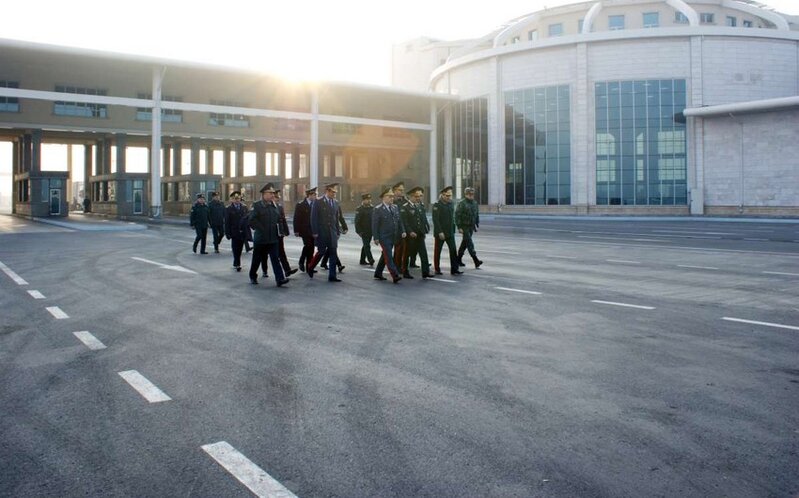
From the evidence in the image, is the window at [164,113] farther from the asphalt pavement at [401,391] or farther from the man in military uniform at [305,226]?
the asphalt pavement at [401,391]

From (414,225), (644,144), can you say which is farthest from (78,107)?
(414,225)

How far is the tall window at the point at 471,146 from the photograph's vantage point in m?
57.1

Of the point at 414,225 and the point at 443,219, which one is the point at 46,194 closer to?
the point at 443,219

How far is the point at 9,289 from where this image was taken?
35.9 feet

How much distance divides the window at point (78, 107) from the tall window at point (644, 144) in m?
37.7

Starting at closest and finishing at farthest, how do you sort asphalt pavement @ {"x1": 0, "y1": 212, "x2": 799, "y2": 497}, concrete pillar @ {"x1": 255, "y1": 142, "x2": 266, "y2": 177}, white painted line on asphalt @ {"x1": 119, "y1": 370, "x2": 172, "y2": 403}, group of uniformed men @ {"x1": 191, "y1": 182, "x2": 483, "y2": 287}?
asphalt pavement @ {"x1": 0, "y1": 212, "x2": 799, "y2": 497}, white painted line on asphalt @ {"x1": 119, "y1": 370, "x2": 172, "y2": 403}, group of uniformed men @ {"x1": 191, "y1": 182, "x2": 483, "y2": 287}, concrete pillar @ {"x1": 255, "y1": 142, "x2": 266, "y2": 177}

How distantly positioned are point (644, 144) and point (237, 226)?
135 ft

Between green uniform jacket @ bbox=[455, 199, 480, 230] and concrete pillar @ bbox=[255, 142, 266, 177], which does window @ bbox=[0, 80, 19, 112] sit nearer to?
concrete pillar @ bbox=[255, 142, 266, 177]

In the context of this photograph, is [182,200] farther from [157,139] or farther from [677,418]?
[677,418]

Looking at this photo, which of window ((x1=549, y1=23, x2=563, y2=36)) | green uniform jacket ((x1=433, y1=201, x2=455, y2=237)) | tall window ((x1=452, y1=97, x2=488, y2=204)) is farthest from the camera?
window ((x1=549, y1=23, x2=563, y2=36))

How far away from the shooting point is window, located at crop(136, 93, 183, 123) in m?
50.2

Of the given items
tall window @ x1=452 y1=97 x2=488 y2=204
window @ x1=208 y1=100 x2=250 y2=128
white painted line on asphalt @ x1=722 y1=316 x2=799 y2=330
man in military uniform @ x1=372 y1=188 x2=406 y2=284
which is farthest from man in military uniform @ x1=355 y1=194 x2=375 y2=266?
tall window @ x1=452 y1=97 x2=488 y2=204

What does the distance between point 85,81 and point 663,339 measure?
49.0 meters

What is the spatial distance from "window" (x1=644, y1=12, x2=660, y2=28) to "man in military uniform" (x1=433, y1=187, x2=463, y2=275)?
156 ft
